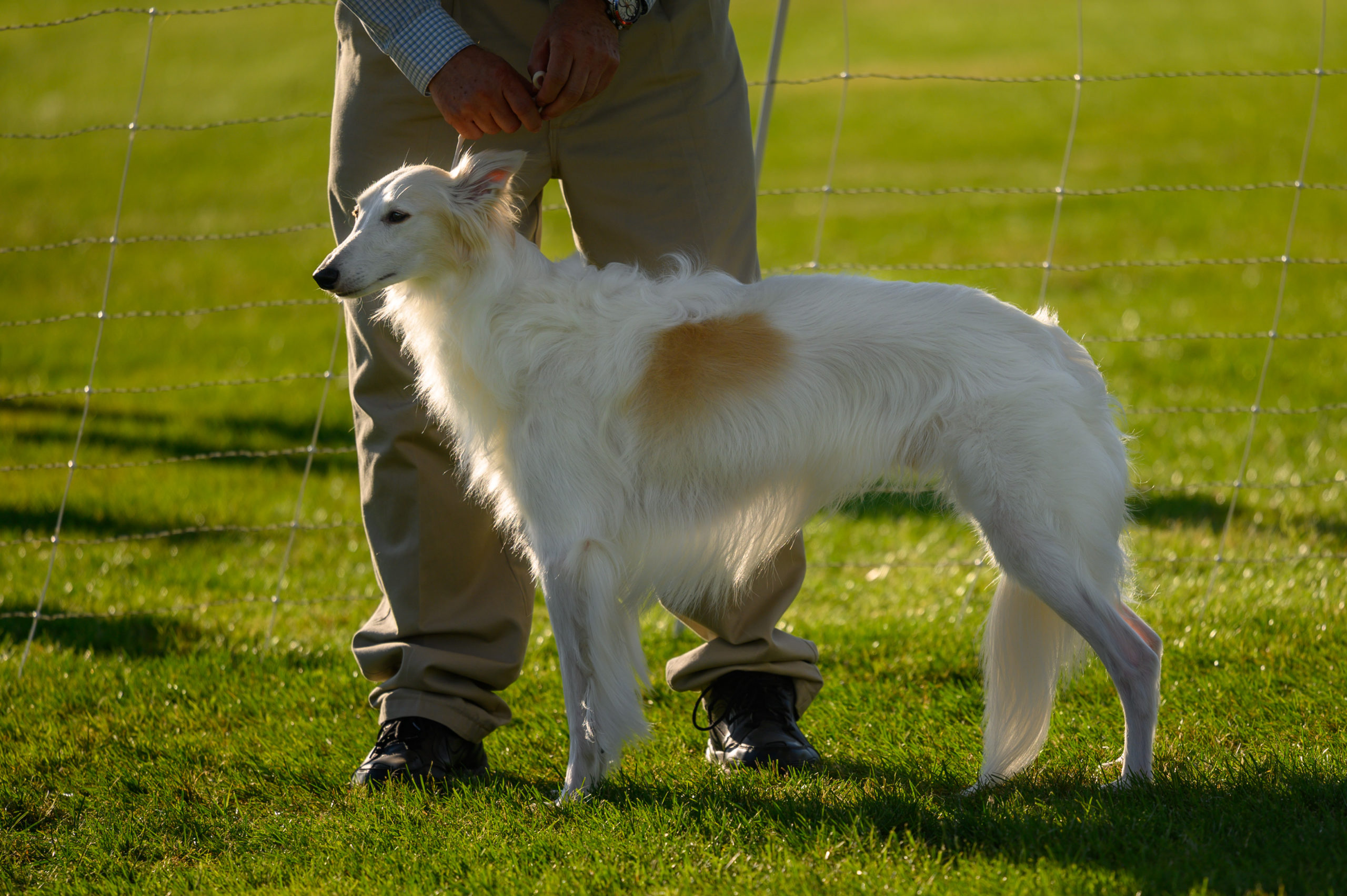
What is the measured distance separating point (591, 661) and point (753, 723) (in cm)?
56

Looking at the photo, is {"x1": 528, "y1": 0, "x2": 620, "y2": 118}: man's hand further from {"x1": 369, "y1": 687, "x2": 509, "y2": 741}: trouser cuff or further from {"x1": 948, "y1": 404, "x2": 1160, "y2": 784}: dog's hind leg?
{"x1": 369, "y1": 687, "x2": 509, "y2": 741}: trouser cuff

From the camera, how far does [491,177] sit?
9.02ft

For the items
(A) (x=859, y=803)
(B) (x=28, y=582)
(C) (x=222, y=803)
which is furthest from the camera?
(B) (x=28, y=582)

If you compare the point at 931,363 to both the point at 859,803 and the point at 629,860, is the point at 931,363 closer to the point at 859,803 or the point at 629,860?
the point at 859,803

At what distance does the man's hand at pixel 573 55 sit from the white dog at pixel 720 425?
22cm

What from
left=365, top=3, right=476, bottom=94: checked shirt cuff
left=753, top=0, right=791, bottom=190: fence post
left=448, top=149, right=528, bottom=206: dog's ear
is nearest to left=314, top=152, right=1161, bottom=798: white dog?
left=448, top=149, right=528, bottom=206: dog's ear

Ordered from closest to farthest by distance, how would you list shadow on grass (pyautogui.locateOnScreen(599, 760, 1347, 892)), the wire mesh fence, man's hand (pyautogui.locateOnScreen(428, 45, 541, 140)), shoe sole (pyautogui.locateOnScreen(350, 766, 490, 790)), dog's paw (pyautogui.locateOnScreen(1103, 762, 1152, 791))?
shadow on grass (pyautogui.locateOnScreen(599, 760, 1347, 892)), dog's paw (pyautogui.locateOnScreen(1103, 762, 1152, 791)), man's hand (pyautogui.locateOnScreen(428, 45, 541, 140)), shoe sole (pyautogui.locateOnScreen(350, 766, 490, 790)), the wire mesh fence

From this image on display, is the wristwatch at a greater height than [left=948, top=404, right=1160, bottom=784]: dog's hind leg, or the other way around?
the wristwatch

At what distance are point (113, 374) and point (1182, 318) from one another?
318 inches

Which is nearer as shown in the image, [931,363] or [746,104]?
[931,363]

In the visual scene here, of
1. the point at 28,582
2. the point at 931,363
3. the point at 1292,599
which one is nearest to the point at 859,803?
the point at 931,363

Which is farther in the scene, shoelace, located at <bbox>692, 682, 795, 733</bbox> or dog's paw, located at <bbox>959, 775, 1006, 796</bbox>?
shoelace, located at <bbox>692, 682, 795, 733</bbox>

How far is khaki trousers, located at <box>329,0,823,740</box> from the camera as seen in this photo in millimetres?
3031

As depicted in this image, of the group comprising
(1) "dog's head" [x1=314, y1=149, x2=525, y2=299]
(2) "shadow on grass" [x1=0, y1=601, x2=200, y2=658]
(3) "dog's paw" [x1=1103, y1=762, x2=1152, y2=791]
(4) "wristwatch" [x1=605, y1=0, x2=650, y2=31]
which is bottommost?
(2) "shadow on grass" [x1=0, y1=601, x2=200, y2=658]
